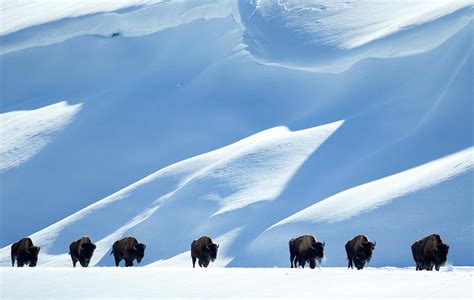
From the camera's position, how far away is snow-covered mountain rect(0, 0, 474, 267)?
46938 millimetres

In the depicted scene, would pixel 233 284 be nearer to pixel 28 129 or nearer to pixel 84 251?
pixel 84 251

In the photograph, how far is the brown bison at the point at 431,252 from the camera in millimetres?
28078

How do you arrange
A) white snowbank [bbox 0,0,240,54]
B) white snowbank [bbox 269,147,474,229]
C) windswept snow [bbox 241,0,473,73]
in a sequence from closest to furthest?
white snowbank [bbox 269,147,474,229] → windswept snow [bbox 241,0,473,73] → white snowbank [bbox 0,0,240,54]

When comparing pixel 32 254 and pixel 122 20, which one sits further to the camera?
pixel 122 20

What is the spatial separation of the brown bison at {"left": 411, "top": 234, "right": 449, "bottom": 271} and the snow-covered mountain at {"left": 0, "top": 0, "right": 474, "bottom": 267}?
13.2 m

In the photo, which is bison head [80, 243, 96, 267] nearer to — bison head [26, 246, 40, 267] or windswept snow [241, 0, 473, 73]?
bison head [26, 246, 40, 267]

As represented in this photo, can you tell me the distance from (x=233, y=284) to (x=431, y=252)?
23.9 feet

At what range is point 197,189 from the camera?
5259 cm

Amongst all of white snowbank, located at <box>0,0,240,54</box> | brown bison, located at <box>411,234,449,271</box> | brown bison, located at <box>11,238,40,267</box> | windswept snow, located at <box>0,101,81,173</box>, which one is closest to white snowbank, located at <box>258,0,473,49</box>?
white snowbank, located at <box>0,0,240,54</box>

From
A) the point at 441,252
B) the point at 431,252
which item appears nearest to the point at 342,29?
the point at 431,252

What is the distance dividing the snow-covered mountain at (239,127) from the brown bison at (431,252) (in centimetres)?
1323

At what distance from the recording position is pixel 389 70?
60.6 metres

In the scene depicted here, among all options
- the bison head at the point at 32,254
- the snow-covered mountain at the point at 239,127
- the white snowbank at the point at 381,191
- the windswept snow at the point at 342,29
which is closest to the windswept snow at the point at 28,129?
the snow-covered mountain at the point at 239,127

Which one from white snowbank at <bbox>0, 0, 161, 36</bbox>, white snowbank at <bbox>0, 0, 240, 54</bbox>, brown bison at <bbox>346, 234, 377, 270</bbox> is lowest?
brown bison at <bbox>346, 234, 377, 270</bbox>
